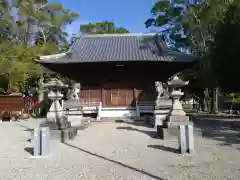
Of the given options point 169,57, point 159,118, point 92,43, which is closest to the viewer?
point 159,118

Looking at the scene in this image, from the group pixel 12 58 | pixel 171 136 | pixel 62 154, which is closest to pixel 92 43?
pixel 12 58

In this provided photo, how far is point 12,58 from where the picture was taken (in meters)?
28.1

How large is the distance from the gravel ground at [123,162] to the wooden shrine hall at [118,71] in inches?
485

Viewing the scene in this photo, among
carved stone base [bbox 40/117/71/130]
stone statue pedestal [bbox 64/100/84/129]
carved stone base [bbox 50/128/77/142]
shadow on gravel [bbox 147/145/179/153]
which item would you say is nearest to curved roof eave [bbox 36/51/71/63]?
stone statue pedestal [bbox 64/100/84/129]

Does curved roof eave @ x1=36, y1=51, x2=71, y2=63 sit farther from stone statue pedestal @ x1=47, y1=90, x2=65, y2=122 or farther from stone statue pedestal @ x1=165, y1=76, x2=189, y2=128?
stone statue pedestal @ x1=165, y1=76, x2=189, y2=128

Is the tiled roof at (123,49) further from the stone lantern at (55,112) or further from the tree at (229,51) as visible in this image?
the stone lantern at (55,112)

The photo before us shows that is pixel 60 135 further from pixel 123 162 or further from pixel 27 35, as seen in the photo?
pixel 27 35

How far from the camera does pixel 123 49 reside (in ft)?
84.9

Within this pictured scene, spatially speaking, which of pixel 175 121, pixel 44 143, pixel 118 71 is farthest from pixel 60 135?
pixel 118 71

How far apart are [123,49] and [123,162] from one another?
18.8 metres

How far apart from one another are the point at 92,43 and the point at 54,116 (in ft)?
54.0

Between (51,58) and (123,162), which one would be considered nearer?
(123,162)

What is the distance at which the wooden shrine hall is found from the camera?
75.6 feet

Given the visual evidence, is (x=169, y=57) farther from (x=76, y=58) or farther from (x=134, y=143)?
(x=134, y=143)
